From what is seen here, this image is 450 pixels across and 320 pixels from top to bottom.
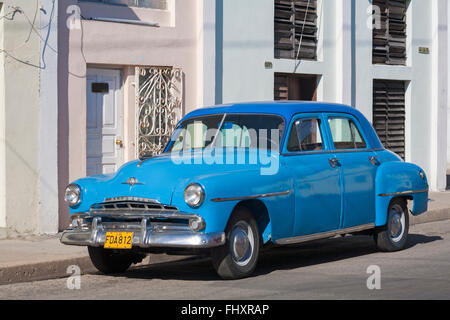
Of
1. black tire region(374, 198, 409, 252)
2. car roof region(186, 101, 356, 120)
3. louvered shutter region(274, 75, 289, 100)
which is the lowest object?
black tire region(374, 198, 409, 252)

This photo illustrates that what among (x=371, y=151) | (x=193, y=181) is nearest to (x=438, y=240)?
(x=371, y=151)

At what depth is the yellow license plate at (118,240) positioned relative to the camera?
29.7 feet

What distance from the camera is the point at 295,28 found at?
18.0 metres

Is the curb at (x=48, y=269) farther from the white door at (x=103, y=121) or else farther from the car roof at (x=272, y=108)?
the white door at (x=103, y=121)

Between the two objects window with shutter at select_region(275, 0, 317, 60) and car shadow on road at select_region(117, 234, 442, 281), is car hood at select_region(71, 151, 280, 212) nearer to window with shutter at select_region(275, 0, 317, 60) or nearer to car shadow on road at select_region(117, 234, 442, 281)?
car shadow on road at select_region(117, 234, 442, 281)

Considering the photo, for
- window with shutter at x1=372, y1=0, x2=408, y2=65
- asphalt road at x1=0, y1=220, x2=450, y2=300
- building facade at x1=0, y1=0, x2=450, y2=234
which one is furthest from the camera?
window with shutter at x1=372, y1=0, x2=408, y2=65

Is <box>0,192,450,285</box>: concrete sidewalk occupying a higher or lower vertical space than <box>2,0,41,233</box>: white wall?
lower

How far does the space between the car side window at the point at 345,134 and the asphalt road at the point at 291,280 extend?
1.32 m

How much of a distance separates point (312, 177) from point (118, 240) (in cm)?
227

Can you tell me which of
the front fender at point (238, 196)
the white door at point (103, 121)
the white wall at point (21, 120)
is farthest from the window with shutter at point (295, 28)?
the front fender at point (238, 196)

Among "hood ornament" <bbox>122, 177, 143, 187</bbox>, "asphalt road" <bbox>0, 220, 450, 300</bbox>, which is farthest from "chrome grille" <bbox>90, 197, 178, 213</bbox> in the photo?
"asphalt road" <bbox>0, 220, 450, 300</bbox>

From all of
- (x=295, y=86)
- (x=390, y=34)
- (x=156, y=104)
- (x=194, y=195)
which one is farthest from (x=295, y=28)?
(x=194, y=195)

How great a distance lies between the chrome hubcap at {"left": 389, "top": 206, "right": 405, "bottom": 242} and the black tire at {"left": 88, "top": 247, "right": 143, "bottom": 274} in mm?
3177

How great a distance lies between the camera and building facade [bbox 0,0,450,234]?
13164mm
